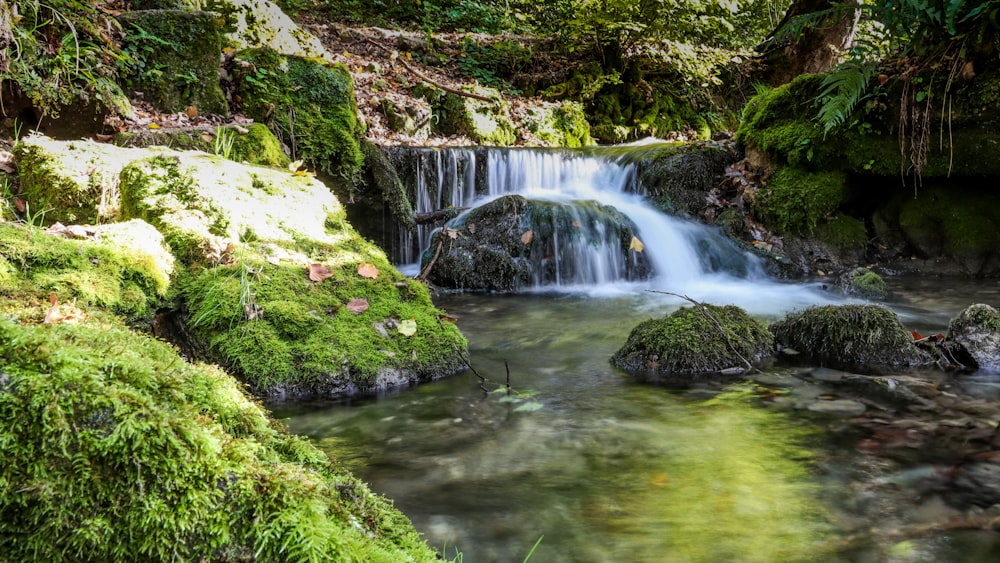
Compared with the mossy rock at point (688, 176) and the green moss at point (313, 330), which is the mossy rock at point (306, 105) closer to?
the green moss at point (313, 330)

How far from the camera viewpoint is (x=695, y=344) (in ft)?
14.3

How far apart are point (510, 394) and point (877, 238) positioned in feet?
23.9

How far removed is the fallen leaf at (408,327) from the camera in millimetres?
4090

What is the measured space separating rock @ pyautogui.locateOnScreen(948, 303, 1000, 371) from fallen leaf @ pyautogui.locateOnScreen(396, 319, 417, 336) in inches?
145

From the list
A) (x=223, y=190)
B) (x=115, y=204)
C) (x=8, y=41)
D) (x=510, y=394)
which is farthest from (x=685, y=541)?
(x=8, y=41)

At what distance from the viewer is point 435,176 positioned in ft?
31.3

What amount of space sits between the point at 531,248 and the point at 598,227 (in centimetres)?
102

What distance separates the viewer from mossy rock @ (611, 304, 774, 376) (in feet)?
14.1

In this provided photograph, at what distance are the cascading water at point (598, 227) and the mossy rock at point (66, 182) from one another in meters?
4.45

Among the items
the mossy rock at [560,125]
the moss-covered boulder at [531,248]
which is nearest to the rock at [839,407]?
the moss-covered boulder at [531,248]

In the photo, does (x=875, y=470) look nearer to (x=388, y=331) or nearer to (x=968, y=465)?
(x=968, y=465)

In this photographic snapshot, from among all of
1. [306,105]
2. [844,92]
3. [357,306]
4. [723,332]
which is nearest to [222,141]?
[306,105]

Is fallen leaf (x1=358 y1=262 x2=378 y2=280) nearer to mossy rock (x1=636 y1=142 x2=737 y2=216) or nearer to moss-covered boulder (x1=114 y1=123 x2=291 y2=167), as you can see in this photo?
moss-covered boulder (x1=114 y1=123 x2=291 y2=167)

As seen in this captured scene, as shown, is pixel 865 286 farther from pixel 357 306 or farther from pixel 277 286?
pixel 277 286
